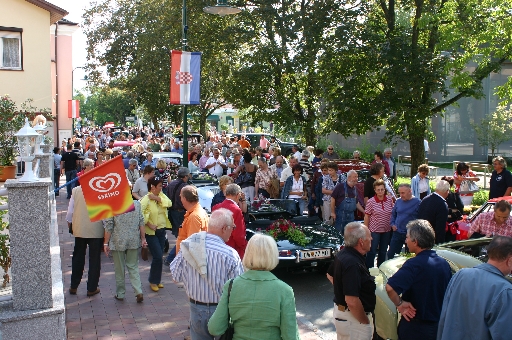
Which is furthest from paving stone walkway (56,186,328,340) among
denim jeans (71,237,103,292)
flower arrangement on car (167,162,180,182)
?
flower arrangement on car (167,162,180,182)

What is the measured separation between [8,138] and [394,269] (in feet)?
41.4

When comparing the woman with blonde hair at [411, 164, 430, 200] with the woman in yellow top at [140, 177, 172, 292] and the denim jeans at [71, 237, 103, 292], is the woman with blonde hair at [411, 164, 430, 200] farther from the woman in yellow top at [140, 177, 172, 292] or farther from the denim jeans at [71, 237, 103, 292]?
the denim jeans at [71, 237, 103, 292]

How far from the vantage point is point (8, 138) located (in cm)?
1596

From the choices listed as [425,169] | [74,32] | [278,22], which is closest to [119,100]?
[74,32]

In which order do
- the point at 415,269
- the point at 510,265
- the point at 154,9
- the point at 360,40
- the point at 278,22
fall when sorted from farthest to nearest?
1. the point at 154,9
2. the point at 278,22
3. the point at 360,40
4. the point at 415,269
5. the point at 510,265

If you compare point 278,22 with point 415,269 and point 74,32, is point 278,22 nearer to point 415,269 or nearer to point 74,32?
point 415,269

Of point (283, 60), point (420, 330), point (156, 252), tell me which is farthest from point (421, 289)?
point (283, 60)

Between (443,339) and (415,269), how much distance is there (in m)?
0.85

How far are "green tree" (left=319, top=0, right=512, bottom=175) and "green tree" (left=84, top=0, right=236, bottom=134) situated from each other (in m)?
4.87

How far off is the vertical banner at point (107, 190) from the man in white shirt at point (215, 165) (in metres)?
11.2

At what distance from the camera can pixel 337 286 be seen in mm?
5113

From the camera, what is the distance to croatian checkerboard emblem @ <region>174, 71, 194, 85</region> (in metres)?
16.4

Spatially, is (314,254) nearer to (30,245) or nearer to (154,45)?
(30,245)

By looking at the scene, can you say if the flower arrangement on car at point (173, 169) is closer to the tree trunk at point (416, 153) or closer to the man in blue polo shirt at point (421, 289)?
the tree trunk at point (416, 153)
